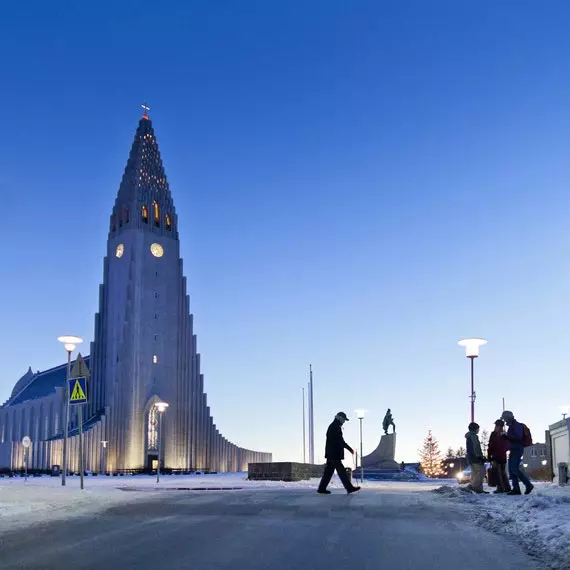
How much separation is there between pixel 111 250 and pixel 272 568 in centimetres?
7873

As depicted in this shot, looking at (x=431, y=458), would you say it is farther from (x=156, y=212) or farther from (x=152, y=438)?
(x=156, y=212)

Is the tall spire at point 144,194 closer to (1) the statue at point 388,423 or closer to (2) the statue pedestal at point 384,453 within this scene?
(1) the statue at point 388,423

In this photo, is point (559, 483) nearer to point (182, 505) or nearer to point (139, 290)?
point (182, 505)

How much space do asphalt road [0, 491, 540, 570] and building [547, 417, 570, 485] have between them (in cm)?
563

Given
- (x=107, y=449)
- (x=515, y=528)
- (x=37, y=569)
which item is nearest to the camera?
(x=37, y=569)

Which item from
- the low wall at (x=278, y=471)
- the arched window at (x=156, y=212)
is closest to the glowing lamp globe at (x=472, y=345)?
the low wall at (x=278, y=471)

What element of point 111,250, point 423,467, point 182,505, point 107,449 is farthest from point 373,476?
point 423,467

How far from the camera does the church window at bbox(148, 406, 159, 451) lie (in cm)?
7744

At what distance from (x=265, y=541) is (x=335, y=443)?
26.5 ft

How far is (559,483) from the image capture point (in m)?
17.2

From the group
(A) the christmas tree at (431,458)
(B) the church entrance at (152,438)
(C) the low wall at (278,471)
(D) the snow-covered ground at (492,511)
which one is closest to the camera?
(D) the snow-covered ground at (492,511)

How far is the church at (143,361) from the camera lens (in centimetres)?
7606

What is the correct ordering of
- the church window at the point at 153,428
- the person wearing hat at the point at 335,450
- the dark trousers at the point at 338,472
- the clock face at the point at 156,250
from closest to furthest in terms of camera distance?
the dark trousers at the point at 338,472
the person wearing hat at the point at 335,450
the church window at the point at 153,428
the clock face at the point at 156,250

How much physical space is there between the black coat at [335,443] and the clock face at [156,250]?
218ft
